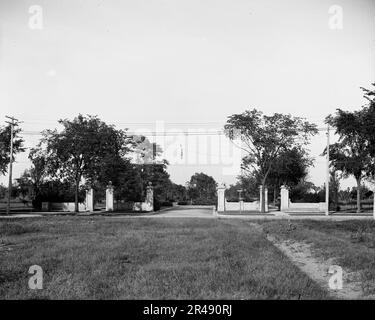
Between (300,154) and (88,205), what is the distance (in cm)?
2354

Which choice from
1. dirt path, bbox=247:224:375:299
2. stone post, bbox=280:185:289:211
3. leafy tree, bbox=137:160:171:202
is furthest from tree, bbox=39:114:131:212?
dirt path, bbox=247:224:375:299

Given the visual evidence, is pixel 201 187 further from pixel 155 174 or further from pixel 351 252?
pixel 351 252

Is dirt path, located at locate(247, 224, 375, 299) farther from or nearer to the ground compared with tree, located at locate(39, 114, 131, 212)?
nearer to the ground

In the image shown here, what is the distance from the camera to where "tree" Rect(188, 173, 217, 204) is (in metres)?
99.9

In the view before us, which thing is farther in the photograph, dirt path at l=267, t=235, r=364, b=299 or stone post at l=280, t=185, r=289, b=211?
stone post at l=280, t=185, r=289, b=211

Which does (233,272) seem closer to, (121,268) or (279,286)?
(279,286)

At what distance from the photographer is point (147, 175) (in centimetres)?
5500

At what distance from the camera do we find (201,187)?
4050 inches

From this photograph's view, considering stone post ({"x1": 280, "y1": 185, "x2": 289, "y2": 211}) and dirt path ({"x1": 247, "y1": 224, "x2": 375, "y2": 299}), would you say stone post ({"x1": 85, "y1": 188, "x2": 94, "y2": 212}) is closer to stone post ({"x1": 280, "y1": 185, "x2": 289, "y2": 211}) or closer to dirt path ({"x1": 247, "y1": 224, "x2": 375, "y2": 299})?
stone post ({"x1": 280, "y1": 185, "x2": 289, "y2": 211})

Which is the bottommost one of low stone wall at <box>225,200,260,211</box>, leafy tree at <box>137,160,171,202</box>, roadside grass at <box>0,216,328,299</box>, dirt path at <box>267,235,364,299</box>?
low stone wall at <box>225,200,260,211</box>

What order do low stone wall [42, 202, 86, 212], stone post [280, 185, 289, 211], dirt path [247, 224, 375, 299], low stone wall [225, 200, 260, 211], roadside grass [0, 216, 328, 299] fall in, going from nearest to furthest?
roadside grass [0, 216, 328, 299], dirt path [247, 224, 375, 299], low stone wall [42, 202, 86, 212], stone post [280, 185, 289, 211], low stone wall [225, 200, 260, 211]

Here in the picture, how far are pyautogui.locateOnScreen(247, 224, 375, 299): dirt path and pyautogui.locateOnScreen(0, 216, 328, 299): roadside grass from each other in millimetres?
412

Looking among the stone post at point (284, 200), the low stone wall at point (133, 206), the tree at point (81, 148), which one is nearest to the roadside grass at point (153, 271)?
the tree at point (81, 148)

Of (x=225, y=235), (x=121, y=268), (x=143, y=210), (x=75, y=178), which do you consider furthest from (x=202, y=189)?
(x=121, y=268)
